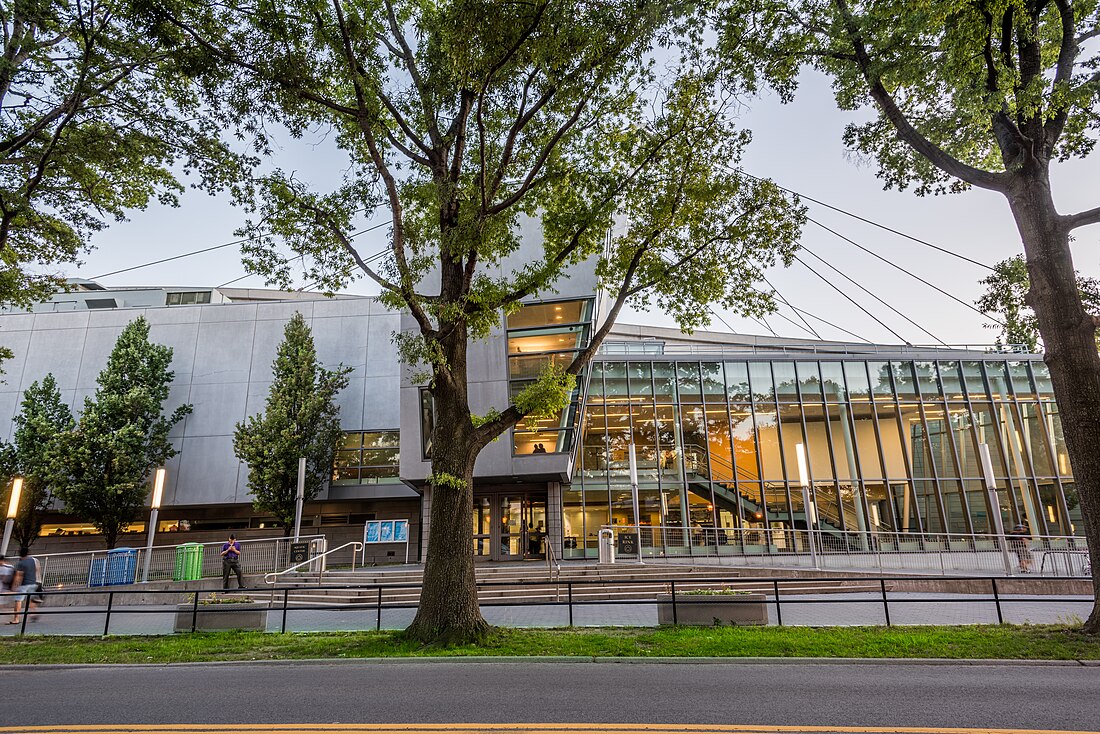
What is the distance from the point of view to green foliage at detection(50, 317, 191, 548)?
24281mm

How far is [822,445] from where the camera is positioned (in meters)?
25.7

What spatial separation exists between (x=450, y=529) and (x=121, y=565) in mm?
16164

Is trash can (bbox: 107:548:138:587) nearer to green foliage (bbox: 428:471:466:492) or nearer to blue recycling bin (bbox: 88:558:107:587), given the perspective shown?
blue recycling bin (bbox: 88:558:107:587)

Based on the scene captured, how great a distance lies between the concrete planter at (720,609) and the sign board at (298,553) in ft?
42.4

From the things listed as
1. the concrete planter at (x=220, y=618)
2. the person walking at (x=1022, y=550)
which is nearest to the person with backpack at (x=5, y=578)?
the concrete planter at (x=220, y=618)

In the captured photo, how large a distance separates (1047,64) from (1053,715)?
11444 millimetres

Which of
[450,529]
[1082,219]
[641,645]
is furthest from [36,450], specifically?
[1082,219]

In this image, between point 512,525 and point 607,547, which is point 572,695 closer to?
point 607,547

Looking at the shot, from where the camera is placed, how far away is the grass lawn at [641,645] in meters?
7.89

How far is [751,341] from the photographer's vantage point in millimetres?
44188

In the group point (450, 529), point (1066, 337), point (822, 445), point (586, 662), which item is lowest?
point (586, 662)

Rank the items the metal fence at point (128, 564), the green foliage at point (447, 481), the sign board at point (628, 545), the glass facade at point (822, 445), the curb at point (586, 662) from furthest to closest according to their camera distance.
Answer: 1. the glass facade at point (822, 445)
2. the sign board at point (628, 545)
3. the metal fence at point (128, 564)
4. the green foliage at point (447, 481)
5. the curb at point (586, 662)

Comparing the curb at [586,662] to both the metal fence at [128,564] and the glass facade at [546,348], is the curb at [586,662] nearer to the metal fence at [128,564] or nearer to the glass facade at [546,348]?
the metal fence at [128,564]

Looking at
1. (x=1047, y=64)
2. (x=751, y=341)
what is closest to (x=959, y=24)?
(x=1047, y=64)
